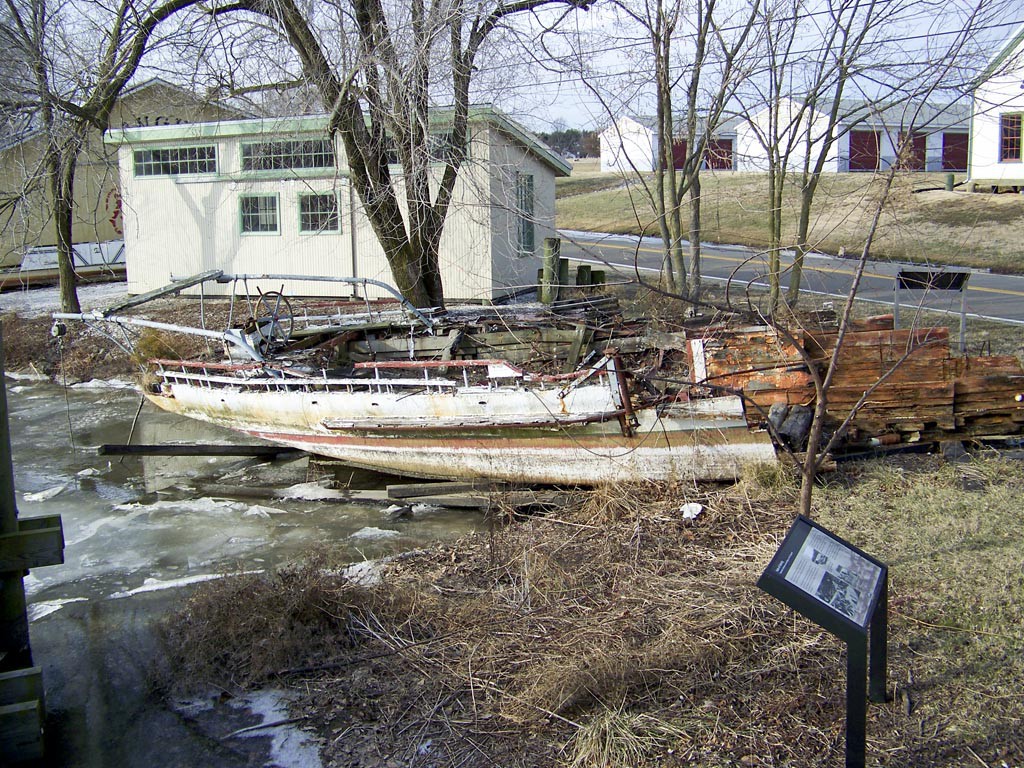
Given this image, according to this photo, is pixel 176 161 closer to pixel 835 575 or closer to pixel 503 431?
pixel 503 431

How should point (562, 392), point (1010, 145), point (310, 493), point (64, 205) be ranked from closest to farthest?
1. point (562, 392)
2. point (310, 493)
3. point (64, 205)
4. point (1010, 145)

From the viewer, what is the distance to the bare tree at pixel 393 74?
11.3 meters

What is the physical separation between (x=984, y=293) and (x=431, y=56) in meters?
11.6

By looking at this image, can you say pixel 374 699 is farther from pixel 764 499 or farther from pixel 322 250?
pixel 322 250

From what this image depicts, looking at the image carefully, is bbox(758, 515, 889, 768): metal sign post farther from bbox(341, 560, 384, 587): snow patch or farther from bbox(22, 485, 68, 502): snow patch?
bbox(22, 485, 68, 502): snow patch

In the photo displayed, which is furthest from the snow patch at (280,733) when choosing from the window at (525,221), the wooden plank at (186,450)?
the window at (525,221)

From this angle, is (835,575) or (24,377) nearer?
(835,575)

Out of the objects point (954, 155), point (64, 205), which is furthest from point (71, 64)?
point (954, 155)

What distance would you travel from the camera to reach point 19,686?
14.0 feet

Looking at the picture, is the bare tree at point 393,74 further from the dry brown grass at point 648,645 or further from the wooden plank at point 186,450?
the dry brown grass at point 648,645

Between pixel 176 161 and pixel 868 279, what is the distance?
599 inches

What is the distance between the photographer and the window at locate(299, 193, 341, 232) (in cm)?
1766

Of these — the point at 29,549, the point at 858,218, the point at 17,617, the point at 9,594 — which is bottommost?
the point at 17,617

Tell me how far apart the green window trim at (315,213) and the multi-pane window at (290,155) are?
25.8 inches
